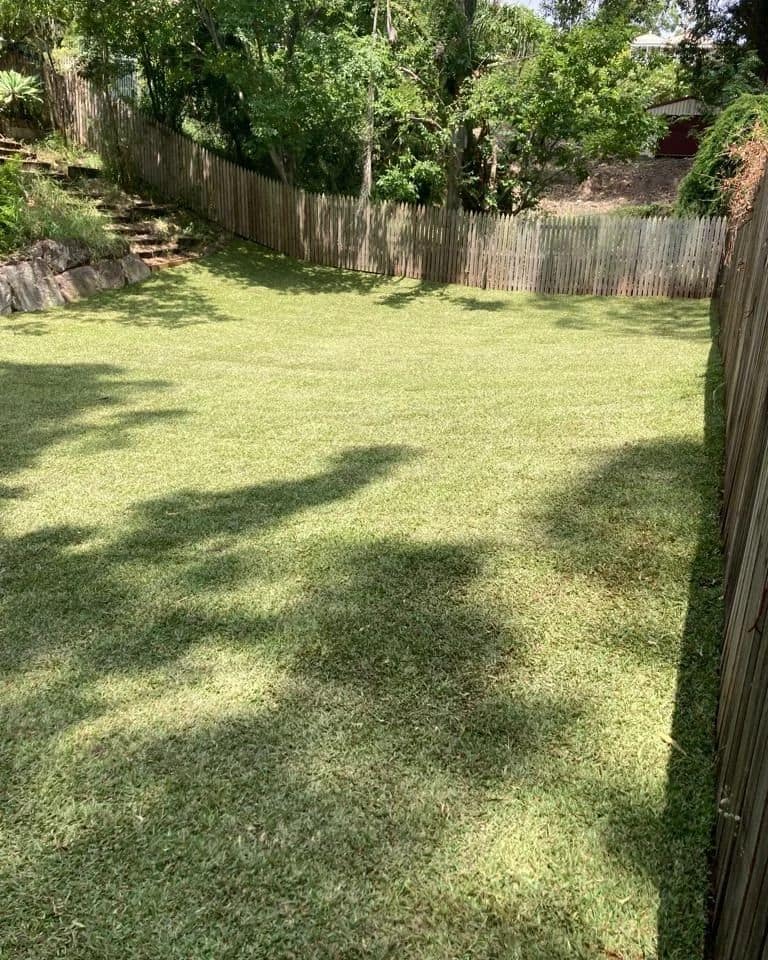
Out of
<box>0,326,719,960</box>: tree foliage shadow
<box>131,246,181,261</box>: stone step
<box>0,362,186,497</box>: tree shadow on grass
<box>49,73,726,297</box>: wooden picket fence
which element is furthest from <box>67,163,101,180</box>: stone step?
<box>0,326,719,960</box>: tree foliage shadow

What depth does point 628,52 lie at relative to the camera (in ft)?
44.7

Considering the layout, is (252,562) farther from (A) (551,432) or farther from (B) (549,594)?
(A) (551,432)

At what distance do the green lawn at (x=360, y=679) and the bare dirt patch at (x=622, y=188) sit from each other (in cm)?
2990

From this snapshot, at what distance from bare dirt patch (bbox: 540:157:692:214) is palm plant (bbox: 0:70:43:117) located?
2201cm

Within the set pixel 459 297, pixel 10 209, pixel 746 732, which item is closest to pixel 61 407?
pixel 746 732

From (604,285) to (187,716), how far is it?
1274 centimetres

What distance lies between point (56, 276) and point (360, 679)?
33.5 ft

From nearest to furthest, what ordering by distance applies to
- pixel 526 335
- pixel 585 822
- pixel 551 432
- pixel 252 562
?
pixel 585 822 → pixel 252 562 → pixel 551 432 → pixel 526 335

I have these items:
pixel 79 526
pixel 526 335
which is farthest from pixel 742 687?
pixel 526 335

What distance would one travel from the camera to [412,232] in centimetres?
1466

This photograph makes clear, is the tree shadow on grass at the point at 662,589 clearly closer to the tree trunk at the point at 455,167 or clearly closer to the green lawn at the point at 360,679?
the green lawn at the point at 360,679

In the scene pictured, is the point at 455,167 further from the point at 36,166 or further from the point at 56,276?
the point at 56,276

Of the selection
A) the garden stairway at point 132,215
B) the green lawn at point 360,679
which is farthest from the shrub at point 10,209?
the green lawn at point 360,679

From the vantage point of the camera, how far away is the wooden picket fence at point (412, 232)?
519 inches
